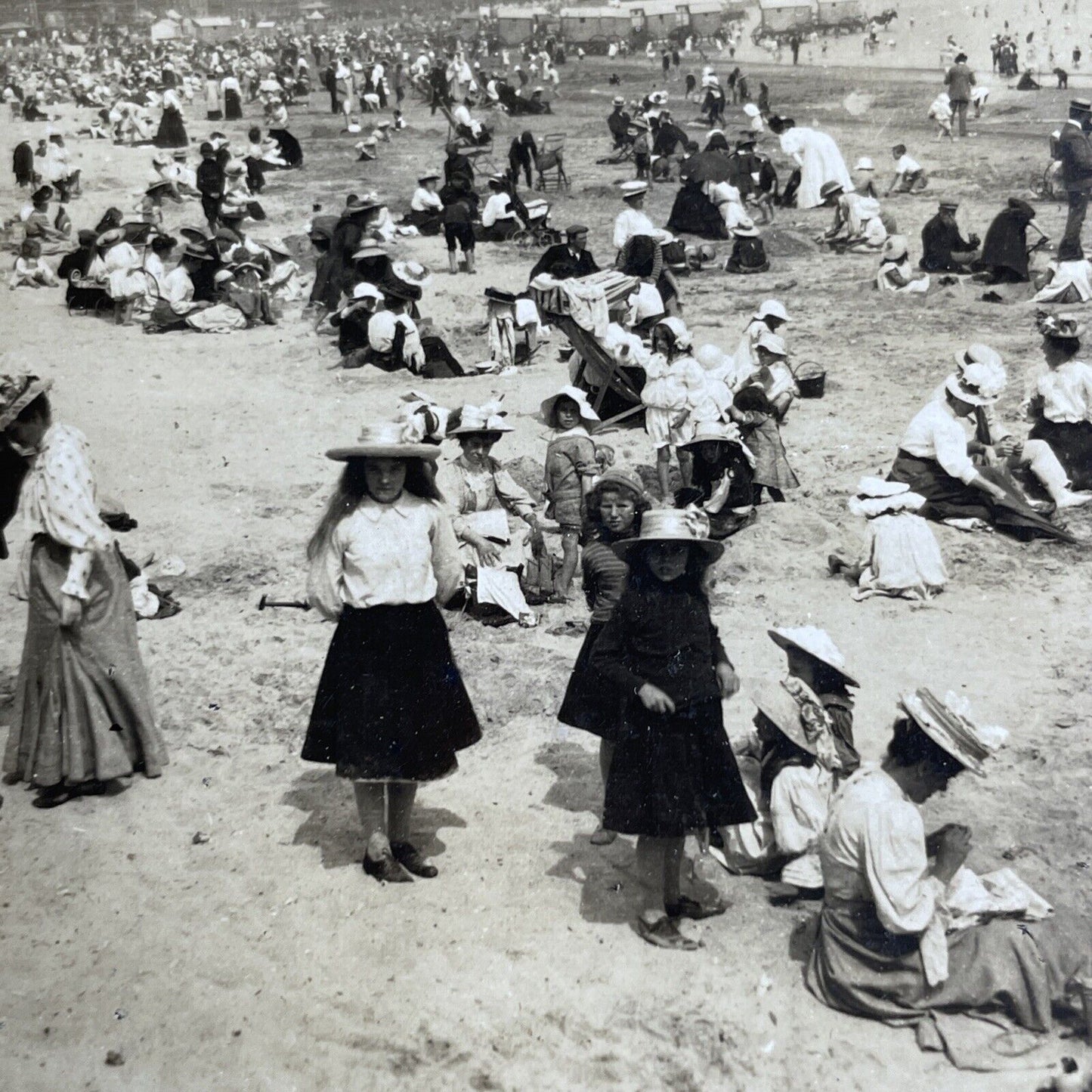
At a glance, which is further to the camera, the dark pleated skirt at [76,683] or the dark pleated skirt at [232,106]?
the dark pleated skirt at [232,106]

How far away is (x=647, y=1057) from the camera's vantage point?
4.14 meters

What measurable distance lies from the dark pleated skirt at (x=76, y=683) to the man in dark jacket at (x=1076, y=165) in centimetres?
1406

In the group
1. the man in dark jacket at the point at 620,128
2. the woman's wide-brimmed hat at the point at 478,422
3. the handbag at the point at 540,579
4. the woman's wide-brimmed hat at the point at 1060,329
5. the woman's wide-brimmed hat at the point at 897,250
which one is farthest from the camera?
the man in dark jacket at the point at 620,128

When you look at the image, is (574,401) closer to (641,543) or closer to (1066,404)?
(1066,404)

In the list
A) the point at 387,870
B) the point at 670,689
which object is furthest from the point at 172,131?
the point at 670,689

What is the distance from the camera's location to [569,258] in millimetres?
13930

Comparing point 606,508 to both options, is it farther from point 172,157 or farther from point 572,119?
point 572,119

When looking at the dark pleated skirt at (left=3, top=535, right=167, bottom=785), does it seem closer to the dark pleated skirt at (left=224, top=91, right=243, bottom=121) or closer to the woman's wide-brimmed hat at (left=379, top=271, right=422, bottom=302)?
the woman's wide-brimmed hat at (left=379, top=271, right=422, bottom=302)

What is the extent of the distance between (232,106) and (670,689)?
37.2m

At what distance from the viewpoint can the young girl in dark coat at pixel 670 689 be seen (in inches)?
174

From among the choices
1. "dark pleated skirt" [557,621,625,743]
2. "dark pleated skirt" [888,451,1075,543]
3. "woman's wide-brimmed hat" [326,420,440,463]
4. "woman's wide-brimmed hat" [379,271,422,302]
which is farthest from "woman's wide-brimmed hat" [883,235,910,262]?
"woman's wide-brimmed hat" [326,420,440,463]

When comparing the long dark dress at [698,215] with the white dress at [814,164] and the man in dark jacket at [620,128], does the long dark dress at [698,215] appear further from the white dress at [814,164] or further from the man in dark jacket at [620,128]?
the man in dark jacket at [620,128]

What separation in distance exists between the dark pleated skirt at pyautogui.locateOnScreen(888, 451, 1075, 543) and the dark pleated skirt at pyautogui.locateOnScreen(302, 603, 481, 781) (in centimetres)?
517

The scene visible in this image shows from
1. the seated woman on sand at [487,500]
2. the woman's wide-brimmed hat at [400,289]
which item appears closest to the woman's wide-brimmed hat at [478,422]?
the seated woman on sand at [487,500]
